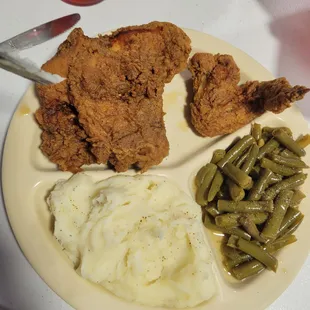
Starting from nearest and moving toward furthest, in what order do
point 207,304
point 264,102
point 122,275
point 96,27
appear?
point 122,275
point 207,304
point 264,102
point 96,27

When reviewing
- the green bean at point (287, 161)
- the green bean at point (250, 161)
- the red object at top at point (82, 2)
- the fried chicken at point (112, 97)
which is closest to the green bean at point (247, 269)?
the green bean at point (250, 161)

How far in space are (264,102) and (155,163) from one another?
3.66 ft

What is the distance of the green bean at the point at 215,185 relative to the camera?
3502 millimetres

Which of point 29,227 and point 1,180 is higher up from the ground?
point 1,180

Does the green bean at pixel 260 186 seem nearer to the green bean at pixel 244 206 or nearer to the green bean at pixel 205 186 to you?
the green bean at pixel 244 206

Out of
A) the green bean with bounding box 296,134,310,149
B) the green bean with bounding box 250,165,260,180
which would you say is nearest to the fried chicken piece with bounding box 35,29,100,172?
the green bean with bounding box 250,165,260,180

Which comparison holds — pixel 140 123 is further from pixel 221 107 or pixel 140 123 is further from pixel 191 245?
pixel 191 245

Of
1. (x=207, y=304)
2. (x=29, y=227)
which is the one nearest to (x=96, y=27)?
(x=29, y=227)

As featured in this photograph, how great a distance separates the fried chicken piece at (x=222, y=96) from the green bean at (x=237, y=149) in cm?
16

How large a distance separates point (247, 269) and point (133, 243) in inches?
40.9

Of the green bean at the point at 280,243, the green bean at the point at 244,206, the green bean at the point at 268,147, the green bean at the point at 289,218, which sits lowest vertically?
the green bean at the point at 280,243

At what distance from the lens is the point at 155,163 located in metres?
3.50

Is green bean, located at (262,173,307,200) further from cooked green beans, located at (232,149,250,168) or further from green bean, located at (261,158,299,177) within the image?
cooked green beans, located at (232,149,250,168)

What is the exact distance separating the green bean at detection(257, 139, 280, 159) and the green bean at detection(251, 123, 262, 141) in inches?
4.2
